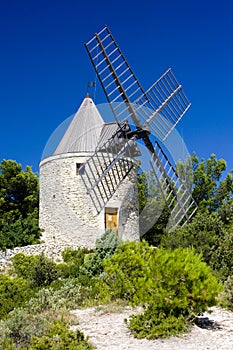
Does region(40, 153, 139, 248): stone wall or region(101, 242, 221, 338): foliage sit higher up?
region(40, 153, 139, 248): stone wall

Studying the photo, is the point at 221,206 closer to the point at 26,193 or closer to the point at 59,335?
the point at 26,193

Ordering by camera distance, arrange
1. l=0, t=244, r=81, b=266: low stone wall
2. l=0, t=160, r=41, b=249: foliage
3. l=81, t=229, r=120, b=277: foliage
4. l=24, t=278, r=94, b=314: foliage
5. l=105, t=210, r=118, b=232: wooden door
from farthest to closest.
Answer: l=0, t=160, r=41, b=249: foliage < l=105, t=210, r=118, b=232: wooden door < l=0, t=244, r=81, b=266: low stone wall < l=81, t=229, r=120, b=277: foliage < l=24, t=278, r=94, b=314: foliage

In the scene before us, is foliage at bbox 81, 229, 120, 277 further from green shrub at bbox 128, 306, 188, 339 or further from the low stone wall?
green shrub at bbox 128, 306, 188, 339

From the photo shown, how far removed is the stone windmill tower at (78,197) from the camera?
16.6m

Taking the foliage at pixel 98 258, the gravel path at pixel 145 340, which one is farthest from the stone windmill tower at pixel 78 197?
the gravel path at pixel 145 340

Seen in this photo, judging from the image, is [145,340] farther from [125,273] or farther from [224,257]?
[224,257]

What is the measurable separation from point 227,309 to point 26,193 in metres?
16.5

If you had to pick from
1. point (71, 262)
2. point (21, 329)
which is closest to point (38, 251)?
point (71, 262)

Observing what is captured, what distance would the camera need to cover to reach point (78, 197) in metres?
16.7

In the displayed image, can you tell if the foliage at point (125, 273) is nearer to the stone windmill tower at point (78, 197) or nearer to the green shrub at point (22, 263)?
the green shrub at point (22, 263)

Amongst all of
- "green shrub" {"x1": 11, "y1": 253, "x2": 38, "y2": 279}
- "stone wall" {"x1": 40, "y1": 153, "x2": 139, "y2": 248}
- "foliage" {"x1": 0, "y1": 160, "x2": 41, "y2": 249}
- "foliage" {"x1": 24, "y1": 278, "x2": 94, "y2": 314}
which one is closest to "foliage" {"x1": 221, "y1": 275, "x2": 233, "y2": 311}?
"foliage" {"x1": 24, "y1": 278, "x2": 94, "y2": 314}

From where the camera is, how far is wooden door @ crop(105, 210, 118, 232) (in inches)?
672

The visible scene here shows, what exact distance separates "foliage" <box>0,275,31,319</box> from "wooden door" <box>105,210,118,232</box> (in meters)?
7.35

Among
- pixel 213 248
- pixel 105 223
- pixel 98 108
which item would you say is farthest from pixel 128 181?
pixel 213 248
